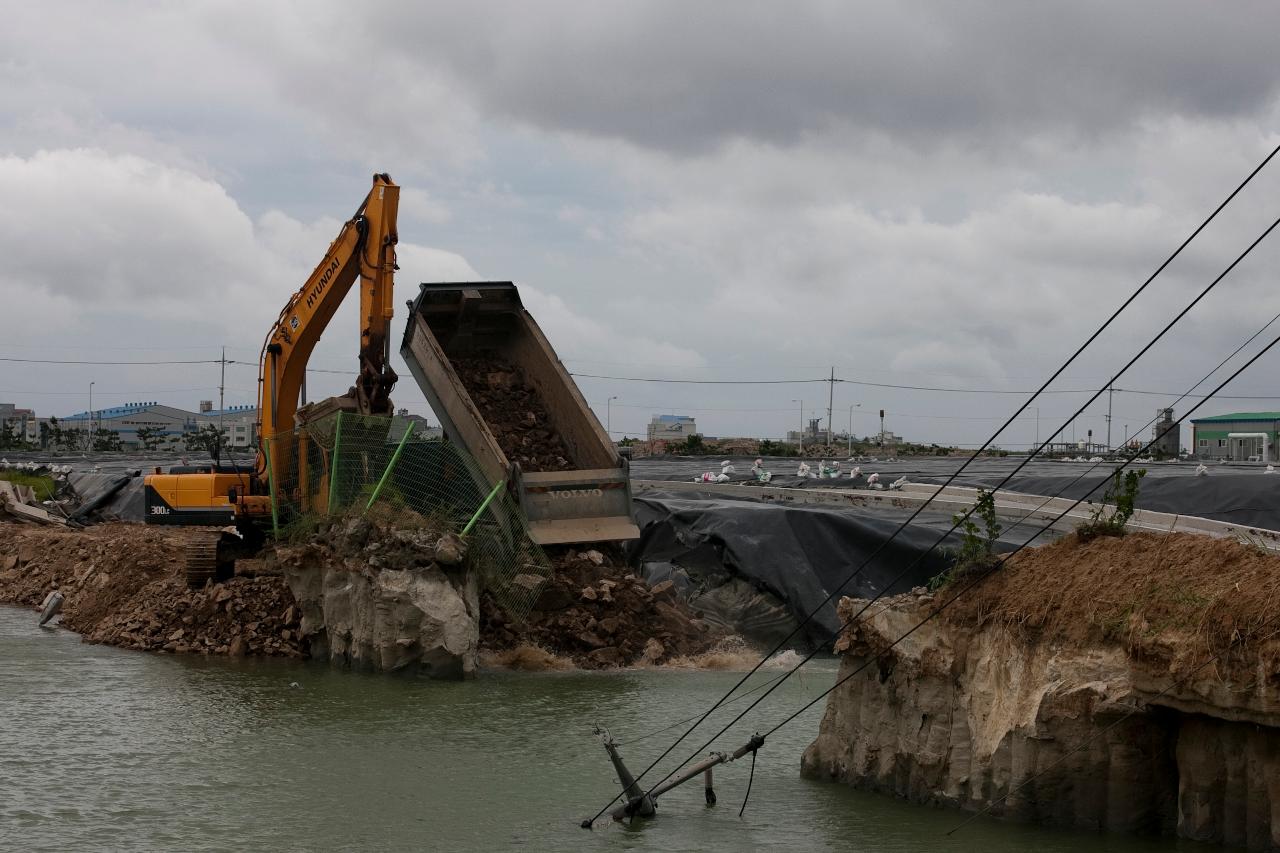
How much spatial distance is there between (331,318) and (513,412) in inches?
131

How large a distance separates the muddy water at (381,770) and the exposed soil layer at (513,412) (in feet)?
10.8

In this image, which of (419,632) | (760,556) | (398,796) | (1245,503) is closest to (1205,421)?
(1245,503)

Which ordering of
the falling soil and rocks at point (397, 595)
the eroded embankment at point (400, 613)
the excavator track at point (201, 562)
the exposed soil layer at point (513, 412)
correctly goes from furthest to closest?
the excavator track at point (201, 562)
the exposed soil layer at point (513, 412)
the eroded embankment at point (400, 613)
the falling soil and rocks at point (397, 595)

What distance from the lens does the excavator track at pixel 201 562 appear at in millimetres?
17391

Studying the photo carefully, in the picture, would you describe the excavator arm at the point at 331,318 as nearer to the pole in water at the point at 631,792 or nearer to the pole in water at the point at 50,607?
the pole in water at the point at 50,607

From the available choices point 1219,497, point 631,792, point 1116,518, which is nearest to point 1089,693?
point 1116,518

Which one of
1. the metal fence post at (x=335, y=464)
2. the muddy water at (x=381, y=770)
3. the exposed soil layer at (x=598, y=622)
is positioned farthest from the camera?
the metal fence post at (x=335, y=464)

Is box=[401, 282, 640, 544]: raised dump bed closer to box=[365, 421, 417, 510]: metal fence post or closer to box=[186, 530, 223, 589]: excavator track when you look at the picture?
box=[365, 421, 417, 510]: metal fence post

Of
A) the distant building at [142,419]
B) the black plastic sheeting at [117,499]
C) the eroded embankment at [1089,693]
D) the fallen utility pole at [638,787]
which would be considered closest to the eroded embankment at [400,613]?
the fallen utility pole at [638,787]

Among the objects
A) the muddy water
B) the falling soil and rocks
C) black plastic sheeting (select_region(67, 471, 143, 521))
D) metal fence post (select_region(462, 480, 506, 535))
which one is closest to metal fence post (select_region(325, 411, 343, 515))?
the falling soil and rocks

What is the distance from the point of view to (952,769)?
8719 millimetres

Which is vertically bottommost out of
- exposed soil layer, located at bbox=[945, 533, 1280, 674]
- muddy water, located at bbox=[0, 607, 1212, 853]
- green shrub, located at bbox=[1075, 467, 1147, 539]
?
muddy water, located at bbox=[0, 607, 1212, 853]

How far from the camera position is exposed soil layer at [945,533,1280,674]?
7129 millimetres

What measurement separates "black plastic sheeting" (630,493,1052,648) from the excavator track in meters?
5.71
